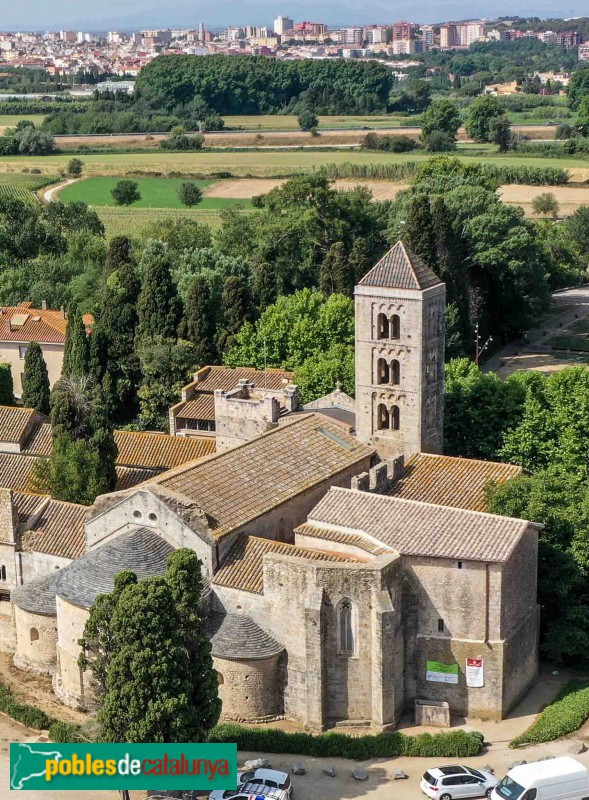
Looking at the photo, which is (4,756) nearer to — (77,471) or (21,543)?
(21,543)

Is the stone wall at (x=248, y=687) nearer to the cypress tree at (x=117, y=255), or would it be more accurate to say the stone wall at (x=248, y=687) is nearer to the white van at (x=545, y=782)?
the white van at (x=545, y=782)

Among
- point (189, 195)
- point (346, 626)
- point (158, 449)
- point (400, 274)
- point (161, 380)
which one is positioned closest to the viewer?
point (346, 626)

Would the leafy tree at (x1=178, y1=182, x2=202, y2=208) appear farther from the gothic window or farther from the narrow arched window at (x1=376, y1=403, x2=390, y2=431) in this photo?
the gothic window

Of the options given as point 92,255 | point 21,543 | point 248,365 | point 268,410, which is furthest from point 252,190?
point 21,543

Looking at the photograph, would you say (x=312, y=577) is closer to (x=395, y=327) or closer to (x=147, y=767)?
(x=147, y=767)


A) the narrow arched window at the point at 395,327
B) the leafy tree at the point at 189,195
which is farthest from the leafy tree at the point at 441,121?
the narrow arched window at the point at 395,327

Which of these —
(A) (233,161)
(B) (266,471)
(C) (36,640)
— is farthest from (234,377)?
(A) (233,161)

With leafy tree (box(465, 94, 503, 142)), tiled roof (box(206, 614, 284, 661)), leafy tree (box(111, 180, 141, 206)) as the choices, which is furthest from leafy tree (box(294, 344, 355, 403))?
leafy tree (box(465, 94, 503, 142))
